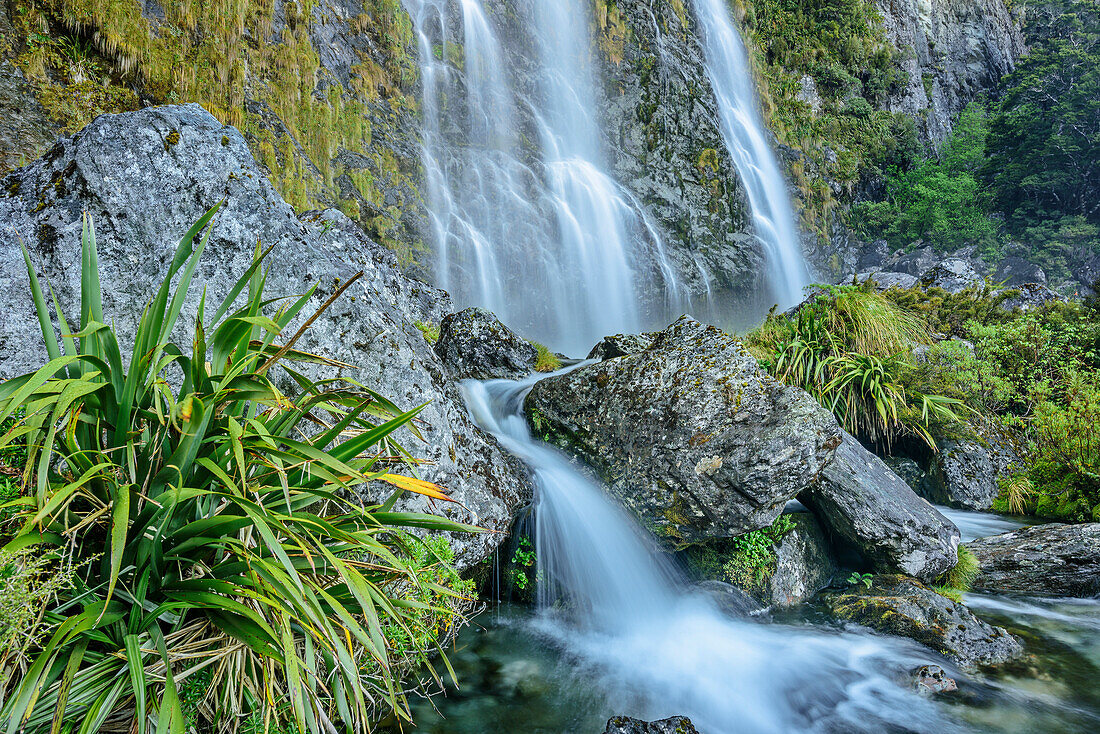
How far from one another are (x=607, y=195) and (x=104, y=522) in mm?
16149

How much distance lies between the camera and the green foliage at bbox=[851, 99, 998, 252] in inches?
918

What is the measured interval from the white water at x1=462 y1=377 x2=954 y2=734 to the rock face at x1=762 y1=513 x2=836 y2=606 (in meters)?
0.41

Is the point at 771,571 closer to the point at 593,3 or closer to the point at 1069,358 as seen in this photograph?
the point at 1069,358

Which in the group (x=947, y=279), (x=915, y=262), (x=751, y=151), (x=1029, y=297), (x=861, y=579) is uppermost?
(x=751, y=151)

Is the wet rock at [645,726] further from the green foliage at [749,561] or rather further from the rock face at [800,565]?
the rock face at [800,565]

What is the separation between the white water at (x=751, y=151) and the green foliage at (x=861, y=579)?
A: 15.7 m

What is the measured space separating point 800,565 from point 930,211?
24886mm

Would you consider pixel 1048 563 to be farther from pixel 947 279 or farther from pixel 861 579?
pixel 947 279

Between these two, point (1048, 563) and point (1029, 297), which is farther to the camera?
point (1029, 297)

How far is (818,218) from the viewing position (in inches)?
872

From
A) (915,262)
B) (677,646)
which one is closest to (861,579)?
(677,646)

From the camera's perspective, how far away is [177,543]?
2.01 m

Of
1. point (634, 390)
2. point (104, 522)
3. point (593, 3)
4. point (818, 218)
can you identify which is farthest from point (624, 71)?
point (104, 522)

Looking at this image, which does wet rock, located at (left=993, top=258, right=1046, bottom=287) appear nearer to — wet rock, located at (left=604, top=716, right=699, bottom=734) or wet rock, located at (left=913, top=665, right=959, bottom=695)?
wet rock, located at (left=913, top=665, right=959, bottom=695)
